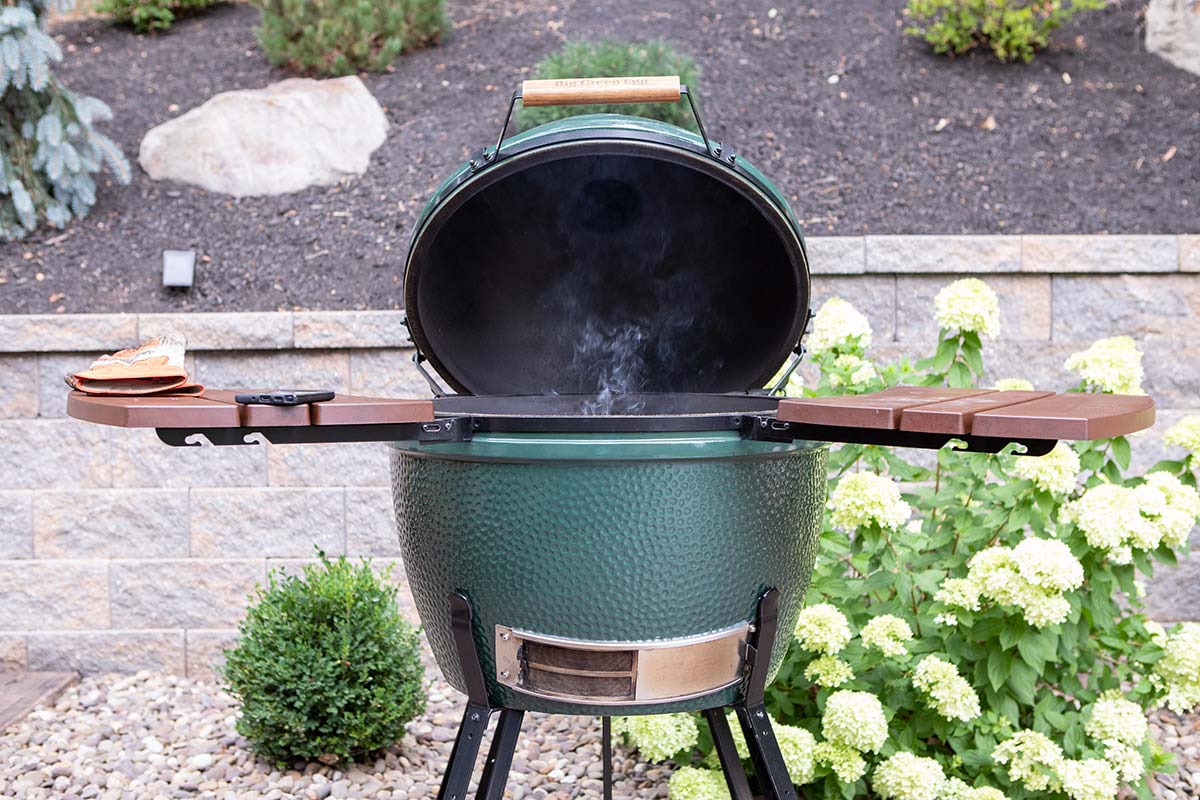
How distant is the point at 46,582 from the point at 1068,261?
3.25m

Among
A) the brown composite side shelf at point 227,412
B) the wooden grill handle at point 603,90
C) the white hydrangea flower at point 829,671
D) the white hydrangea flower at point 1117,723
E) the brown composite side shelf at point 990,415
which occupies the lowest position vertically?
the white hydrangea flower at point 1117,723

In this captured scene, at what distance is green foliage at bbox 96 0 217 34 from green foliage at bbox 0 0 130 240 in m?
1.52

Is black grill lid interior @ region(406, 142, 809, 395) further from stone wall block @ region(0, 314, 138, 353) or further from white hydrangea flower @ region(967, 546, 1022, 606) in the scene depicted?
stone wall block @ region(0, 314, 138, 353)

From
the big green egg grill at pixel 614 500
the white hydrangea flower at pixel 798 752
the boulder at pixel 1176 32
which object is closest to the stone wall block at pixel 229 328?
the big green egg grill at pixel 614 500

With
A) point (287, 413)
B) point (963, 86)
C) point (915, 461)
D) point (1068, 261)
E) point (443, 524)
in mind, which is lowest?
point (915, 461)

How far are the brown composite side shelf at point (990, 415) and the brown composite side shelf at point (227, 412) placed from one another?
A: 0.53m

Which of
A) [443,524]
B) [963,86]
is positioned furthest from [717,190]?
[963,86]

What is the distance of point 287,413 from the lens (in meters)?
1.26

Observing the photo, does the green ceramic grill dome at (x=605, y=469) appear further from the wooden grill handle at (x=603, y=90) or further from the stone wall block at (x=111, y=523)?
the stone wall block at (x=111, y=523)

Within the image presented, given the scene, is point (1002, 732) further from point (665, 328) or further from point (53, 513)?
point (53, 513)

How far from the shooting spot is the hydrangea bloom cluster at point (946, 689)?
194cm

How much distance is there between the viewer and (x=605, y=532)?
1404 mm

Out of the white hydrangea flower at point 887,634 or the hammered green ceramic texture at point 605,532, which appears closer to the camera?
the hammered green ceramic texture at point 605,532

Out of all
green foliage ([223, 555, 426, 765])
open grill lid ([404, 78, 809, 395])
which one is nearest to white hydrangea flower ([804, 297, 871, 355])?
open grill lid ([404, 78, 809, 395])
